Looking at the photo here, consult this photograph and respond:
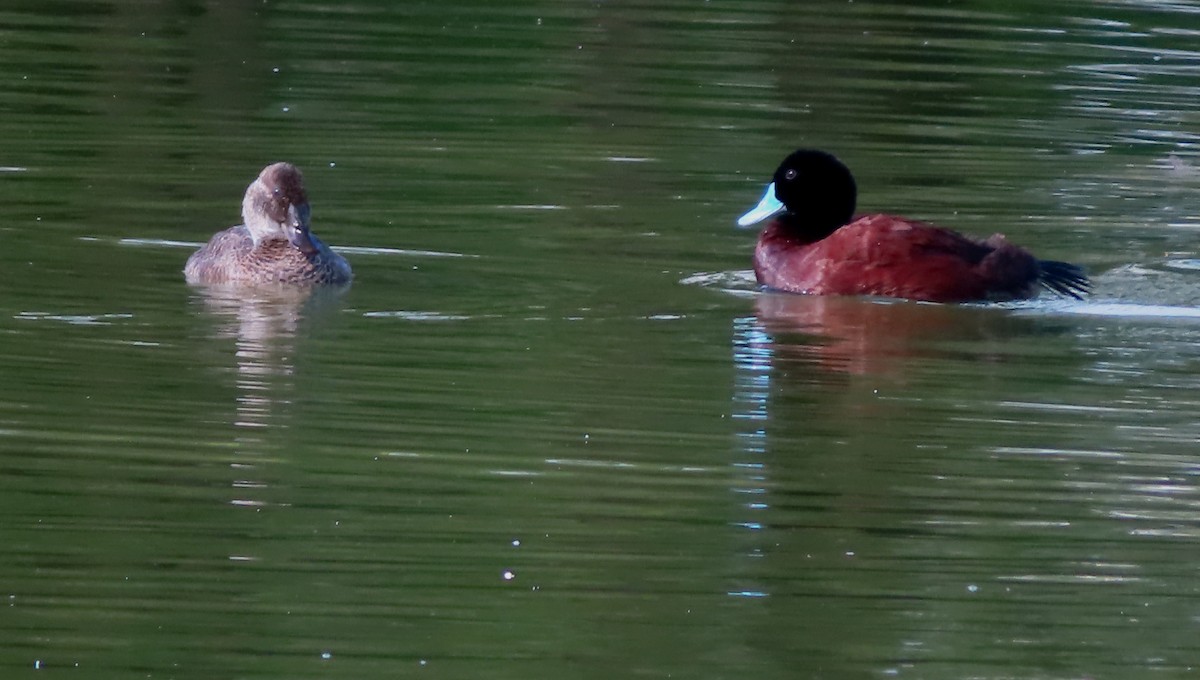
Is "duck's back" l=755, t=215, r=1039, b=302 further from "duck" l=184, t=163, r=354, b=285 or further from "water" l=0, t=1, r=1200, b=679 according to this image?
"duck" l=184, t=163, r=354, b=285

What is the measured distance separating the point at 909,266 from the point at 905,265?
19 millimetres

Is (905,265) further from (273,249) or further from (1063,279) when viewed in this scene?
(273,249)

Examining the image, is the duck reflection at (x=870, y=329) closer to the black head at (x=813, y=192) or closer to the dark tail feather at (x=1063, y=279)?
the dark tail feather at (x=1063, y=279)

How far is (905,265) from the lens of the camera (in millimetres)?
11258

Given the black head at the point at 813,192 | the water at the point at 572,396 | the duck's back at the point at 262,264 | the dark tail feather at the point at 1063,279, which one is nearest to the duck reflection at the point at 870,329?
the water at the point at 572,396

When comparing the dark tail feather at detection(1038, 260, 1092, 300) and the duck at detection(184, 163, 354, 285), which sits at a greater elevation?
the duck at detection(184, 163, 354, 285)

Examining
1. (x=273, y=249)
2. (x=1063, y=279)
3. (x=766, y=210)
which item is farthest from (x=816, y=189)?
(x=273, y=249)

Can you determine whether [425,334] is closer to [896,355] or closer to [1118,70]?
[896,355]

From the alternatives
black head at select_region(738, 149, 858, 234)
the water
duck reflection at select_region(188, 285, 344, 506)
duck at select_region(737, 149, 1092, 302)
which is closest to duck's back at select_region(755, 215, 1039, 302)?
duck at select_region(737, 149, 1092, 302)

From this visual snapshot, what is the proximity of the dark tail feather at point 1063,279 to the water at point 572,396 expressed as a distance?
0.30 ft

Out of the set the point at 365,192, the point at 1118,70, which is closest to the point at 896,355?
the point at 365,192

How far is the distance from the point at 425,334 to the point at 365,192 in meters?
3.75

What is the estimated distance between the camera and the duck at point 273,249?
37.1 feet

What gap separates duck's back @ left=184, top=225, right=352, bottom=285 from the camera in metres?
11.3
